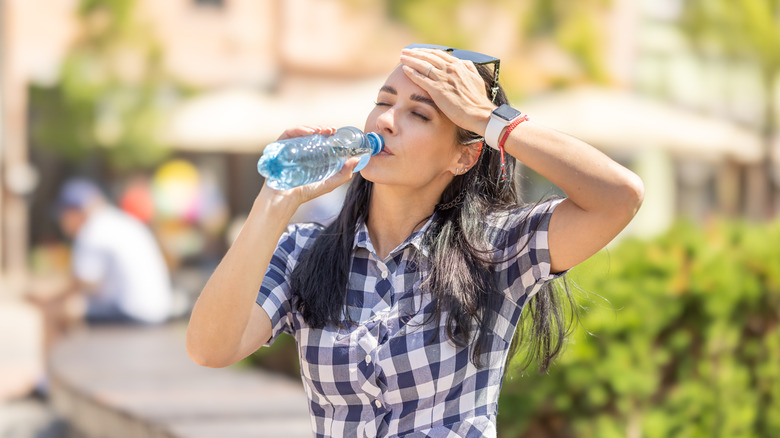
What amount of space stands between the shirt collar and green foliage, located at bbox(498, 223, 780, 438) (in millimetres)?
1716

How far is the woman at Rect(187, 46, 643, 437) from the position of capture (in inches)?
70.2

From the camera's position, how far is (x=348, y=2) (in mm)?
16312

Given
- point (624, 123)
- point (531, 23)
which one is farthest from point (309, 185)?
point (531, 23)

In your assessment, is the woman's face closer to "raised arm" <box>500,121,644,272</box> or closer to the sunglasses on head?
the sunglasses on head

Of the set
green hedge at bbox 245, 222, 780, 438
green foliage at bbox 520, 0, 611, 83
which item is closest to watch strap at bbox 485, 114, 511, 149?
green hedge at bbox 245, 222, 780, 438

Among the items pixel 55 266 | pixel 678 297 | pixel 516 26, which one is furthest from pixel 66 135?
pixel 678 297

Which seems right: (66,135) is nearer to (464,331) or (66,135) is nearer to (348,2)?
(348,2)

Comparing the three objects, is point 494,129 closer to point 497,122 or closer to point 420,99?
point 497,122

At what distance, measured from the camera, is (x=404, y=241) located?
2021 millimetres

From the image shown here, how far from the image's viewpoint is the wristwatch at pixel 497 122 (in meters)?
1.83

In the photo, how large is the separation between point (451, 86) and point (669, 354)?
98.6 inches

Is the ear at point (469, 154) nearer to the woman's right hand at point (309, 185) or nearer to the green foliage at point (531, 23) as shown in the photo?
the woman's right hand at point (309, 185)

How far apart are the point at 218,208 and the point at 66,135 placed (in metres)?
3.30

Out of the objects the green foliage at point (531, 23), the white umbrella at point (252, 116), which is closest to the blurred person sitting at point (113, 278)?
the white umbrella at point (252, 116)
